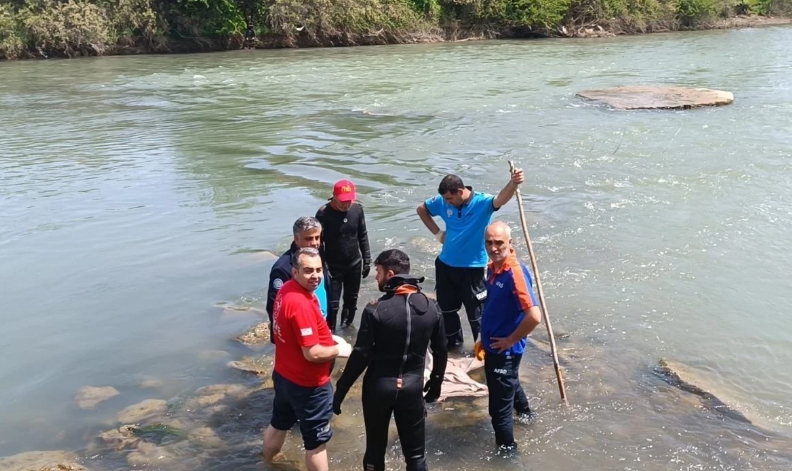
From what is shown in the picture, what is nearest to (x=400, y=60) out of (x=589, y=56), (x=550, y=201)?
(x=589, y=56)

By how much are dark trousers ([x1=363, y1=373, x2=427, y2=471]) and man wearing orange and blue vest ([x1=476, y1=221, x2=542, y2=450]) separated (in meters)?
0.82

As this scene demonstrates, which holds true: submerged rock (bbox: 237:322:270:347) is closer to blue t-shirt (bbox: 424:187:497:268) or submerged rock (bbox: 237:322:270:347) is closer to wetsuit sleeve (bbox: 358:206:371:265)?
wetsuit sleeve (bbox: 358:206:371:265)

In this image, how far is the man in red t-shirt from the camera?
4562 millimetres


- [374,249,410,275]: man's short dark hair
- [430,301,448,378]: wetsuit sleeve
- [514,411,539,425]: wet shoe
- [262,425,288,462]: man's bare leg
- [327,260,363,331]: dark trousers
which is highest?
[374,249,410,275]: man's short dark hair

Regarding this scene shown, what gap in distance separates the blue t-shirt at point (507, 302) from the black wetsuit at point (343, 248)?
2.13 metres

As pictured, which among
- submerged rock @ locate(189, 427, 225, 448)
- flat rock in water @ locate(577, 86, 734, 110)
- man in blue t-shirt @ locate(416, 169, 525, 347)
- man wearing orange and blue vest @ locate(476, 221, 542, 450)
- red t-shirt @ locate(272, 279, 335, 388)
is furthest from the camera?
flat rock in water @ locate(577, 86, 734, 110)

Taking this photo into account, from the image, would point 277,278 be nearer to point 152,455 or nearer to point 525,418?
point 152,455

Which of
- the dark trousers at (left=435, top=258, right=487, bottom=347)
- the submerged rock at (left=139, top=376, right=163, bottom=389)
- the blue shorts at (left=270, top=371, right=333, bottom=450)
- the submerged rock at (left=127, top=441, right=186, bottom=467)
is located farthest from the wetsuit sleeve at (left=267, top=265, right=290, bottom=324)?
the submerged rock at (left=139, top=376, right=163, bottom=389)

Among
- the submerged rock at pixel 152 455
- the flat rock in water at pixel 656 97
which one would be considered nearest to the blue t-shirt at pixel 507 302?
the submerged rock at pixel 152 455

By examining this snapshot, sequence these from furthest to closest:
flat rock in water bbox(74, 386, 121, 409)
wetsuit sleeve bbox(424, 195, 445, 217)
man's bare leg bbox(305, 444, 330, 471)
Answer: wetsuit sleeve bbox(424, 195, 445, 217), flat rock in water bbox(74, 386, 121, 409), man's bare leg bbox(305, 444, 330, 471)

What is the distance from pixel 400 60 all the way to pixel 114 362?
1222 inches

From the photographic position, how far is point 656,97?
70.5 ft

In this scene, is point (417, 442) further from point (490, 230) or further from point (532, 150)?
point (532, 150)

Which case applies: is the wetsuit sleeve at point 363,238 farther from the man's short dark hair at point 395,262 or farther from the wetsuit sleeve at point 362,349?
the wetsuit sleeve at point 362,349
